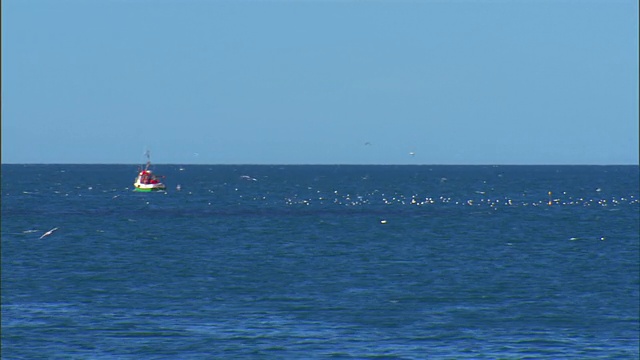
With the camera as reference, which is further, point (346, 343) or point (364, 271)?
point (364, 271)

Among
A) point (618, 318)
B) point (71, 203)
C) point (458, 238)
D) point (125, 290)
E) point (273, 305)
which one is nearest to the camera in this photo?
point (618, 318)

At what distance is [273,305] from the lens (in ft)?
161

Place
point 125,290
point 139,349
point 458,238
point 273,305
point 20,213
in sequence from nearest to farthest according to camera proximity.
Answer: point 139,349 < point 273,305 < point 125,290 < point 458,238 < point 20,213

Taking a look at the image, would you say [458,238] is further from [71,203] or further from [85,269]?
[71,203]

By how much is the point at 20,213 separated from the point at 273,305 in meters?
86.2

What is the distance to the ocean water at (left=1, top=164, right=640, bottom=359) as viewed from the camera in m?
39.2

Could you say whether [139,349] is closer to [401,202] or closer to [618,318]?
[618,318]

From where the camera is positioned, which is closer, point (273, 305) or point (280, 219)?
point (273, 305)

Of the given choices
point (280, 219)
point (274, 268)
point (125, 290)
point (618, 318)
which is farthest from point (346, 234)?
point (618, 318)

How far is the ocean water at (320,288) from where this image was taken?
39.2 metres

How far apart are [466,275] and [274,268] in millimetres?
12824

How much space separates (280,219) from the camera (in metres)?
113

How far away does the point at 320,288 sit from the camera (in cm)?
5578

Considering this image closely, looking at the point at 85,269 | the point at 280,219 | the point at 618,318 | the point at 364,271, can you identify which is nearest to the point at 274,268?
the point at 364,271
